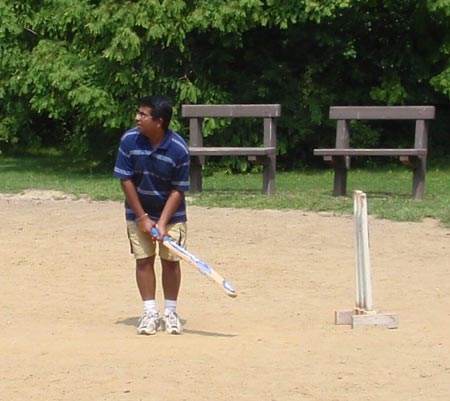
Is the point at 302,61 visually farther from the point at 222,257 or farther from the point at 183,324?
the point at 183,324

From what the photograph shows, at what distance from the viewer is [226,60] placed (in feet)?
62.7

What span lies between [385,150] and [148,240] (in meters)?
7.34

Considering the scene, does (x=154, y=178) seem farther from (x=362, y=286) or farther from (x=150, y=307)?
(x=362, y=286)

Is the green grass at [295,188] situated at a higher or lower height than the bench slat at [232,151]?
lower

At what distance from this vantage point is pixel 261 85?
19.5 meters

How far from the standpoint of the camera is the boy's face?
7461 mm

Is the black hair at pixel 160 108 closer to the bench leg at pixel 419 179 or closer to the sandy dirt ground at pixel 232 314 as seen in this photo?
the sandy dirt ground at pixel 232 314

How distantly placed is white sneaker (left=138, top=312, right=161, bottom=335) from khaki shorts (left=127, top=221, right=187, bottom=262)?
15.9 inches

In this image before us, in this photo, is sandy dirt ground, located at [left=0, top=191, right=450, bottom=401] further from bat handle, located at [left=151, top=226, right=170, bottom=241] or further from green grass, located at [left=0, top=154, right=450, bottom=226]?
bat handle, located at [left=151, top=226, right=170, bottom=241]

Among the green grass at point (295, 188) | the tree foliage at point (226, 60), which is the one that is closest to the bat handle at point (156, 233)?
the green grass at point (295, 188)

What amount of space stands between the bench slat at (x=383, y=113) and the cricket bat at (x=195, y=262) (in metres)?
7.65

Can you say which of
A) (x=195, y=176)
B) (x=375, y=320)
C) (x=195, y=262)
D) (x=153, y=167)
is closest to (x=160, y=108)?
(x=153, y=167)

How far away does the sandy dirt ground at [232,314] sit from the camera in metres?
6.14

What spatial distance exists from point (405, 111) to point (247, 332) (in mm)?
7650
